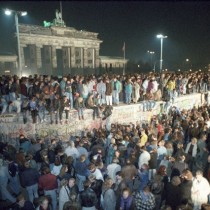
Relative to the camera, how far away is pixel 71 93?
15984 mm

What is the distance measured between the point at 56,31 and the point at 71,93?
3822 centimetres

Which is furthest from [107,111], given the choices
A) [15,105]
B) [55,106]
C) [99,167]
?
[99,167]

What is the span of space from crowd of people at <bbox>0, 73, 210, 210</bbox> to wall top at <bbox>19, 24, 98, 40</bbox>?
108 ft

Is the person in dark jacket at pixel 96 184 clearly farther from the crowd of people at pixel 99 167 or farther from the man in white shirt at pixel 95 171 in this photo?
the man in white shirt at pixel 95 171

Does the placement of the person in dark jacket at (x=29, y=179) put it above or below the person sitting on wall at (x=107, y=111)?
below

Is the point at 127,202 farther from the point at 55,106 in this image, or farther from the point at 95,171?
the point at 55,106

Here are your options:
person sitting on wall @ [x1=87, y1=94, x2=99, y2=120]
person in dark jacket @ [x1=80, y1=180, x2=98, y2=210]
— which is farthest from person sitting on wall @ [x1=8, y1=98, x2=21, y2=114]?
person in dark jacket @ [x1=80, y1=180, x2=98, y2=210]

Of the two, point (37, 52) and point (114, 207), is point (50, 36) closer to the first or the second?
point (37, 52)

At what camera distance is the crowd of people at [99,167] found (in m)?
7.52

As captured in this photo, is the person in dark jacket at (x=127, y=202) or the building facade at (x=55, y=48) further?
the building facade at (x=55, y=48)

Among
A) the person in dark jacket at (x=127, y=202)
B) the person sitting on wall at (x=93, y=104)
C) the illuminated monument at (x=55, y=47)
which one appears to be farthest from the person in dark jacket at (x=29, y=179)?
the illuminated monument at (x=55, y=47)

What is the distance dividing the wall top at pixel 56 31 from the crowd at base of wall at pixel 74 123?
32.5m

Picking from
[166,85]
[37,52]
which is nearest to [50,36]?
[37,52]

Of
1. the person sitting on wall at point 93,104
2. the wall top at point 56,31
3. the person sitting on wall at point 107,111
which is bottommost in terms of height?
the person sitting on wall at point 107,111
